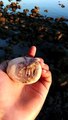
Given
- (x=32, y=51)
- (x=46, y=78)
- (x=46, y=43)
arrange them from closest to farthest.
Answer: (x=32, y=51), (x=46, y=78), (x=46, y=43)

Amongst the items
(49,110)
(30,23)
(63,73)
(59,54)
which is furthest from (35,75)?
(30,23)

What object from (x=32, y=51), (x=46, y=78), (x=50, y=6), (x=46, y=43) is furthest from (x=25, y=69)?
(x=50, y=6)

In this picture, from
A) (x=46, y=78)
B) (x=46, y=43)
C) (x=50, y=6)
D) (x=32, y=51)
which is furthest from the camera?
(x=50, y=6)

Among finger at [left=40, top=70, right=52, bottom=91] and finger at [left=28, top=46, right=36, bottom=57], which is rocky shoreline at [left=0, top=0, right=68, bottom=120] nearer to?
finger at [left=40, top=70, right=52, bottom=91]

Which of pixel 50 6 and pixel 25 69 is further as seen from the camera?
pixel 50 6

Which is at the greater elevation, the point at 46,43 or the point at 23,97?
the point at 23,97

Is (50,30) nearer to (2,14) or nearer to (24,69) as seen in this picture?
(2,14)

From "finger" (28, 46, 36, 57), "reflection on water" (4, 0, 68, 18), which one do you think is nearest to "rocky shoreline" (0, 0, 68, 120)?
"reflection on water" (4, 0, 68, 18)

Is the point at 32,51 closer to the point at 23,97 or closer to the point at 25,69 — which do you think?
the point at 25,69

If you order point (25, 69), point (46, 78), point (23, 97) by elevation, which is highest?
point (25, 69)
